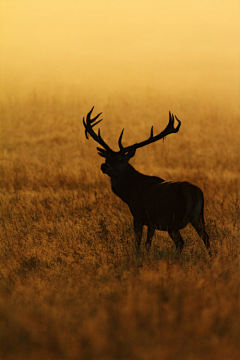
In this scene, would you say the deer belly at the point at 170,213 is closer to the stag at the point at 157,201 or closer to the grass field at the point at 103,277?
the stag at the point at 157,201

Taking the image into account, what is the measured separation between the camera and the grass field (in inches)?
145

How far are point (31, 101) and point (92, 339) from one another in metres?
31.1

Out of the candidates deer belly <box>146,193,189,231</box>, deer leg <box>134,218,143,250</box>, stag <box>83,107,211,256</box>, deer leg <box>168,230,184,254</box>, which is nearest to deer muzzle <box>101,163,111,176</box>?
stag <box>83,107,211,256</box>

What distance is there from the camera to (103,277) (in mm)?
5520

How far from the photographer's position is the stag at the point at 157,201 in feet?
21.1

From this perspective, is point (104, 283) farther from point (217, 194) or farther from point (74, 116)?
point (74, 116)

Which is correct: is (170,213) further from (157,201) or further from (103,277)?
(103,277)

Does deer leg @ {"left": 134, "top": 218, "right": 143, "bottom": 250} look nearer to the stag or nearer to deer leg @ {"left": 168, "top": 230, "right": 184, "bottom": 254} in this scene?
the stag

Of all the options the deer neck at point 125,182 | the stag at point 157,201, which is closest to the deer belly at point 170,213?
the stag at point 157,201

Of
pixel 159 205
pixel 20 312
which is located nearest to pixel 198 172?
pixel 159 205

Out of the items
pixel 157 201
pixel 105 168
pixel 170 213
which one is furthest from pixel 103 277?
pixel 105 168

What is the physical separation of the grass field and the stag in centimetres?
31

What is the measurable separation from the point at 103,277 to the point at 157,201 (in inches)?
65.3

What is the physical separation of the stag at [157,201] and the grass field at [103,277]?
0.31 metres
